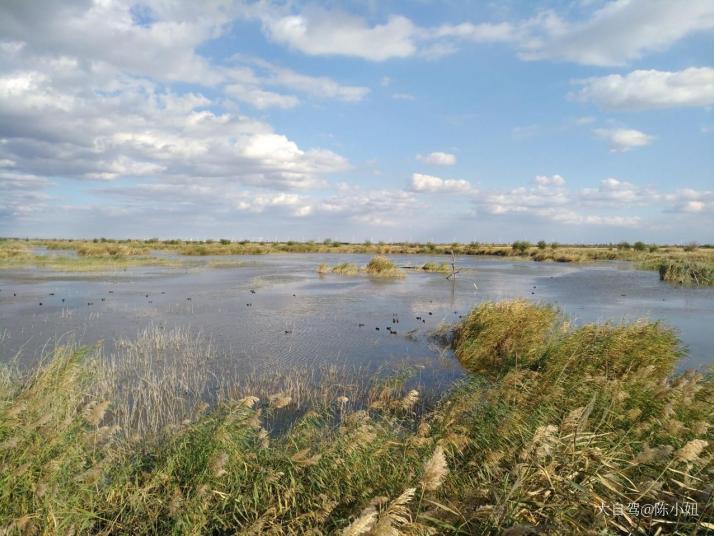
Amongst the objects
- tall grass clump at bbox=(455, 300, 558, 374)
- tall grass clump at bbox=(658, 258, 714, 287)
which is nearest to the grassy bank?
tall grass clump at bbox=(658, 258, 714, 287)

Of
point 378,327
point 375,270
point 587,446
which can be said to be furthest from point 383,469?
point 375,270

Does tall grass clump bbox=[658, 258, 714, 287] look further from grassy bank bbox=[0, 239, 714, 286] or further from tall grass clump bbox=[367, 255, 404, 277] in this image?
tall grass clump bbox=[367, 255, 404, 277]

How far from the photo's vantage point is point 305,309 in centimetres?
1977

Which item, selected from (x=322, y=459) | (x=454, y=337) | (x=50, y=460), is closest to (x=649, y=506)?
(x=322, y=459)

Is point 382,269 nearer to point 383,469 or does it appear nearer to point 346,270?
point 346,270

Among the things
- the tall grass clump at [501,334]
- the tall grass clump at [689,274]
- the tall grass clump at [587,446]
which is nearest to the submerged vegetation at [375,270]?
the tall grass clump at [689,274]

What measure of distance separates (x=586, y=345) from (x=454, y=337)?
4751 mm

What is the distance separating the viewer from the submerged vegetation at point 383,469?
10.8ft

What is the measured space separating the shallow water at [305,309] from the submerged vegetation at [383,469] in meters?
5.13

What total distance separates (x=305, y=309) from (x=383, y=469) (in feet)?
50.0

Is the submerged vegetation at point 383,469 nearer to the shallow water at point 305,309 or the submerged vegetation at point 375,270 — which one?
the shallow water at point 305,309

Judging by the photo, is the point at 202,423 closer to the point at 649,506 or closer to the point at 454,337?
the point at 649,506

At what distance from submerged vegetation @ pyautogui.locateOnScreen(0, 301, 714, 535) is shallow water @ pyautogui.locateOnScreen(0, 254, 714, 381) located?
202 inches

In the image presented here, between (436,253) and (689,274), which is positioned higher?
(436,253)
